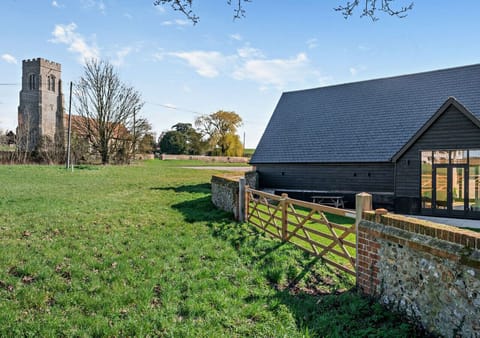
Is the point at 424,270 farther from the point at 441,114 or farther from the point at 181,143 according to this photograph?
the point at 181,143

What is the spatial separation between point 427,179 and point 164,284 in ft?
46.3

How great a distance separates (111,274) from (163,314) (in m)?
1.69

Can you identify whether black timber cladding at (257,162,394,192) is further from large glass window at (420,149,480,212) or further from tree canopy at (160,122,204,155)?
tree canopy at (160,122,204,155)

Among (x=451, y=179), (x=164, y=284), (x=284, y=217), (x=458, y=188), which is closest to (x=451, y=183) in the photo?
(x=451, y=179)

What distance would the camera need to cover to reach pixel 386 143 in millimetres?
17719

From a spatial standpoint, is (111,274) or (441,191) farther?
(441,191)

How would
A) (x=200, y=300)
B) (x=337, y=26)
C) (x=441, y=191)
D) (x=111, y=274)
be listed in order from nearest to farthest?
(x=200, y=300) < (x=111, y=274) < (x=337, y=26) < (x=441, y=191)

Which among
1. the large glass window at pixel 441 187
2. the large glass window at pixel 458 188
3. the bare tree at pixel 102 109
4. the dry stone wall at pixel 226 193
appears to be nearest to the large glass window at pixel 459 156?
the large glass window at pixel 458 188

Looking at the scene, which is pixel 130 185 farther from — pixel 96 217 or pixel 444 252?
pixel 444 252

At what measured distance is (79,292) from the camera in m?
4.67

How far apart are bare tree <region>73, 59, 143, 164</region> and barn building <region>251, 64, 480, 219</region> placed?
62.7 feet

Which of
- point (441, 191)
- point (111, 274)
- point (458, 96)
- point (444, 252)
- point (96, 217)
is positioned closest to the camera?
point (444, 252)

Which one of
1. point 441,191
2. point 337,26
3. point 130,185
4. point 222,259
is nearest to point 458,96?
point 441,191

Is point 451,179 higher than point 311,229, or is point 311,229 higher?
point 451,179
